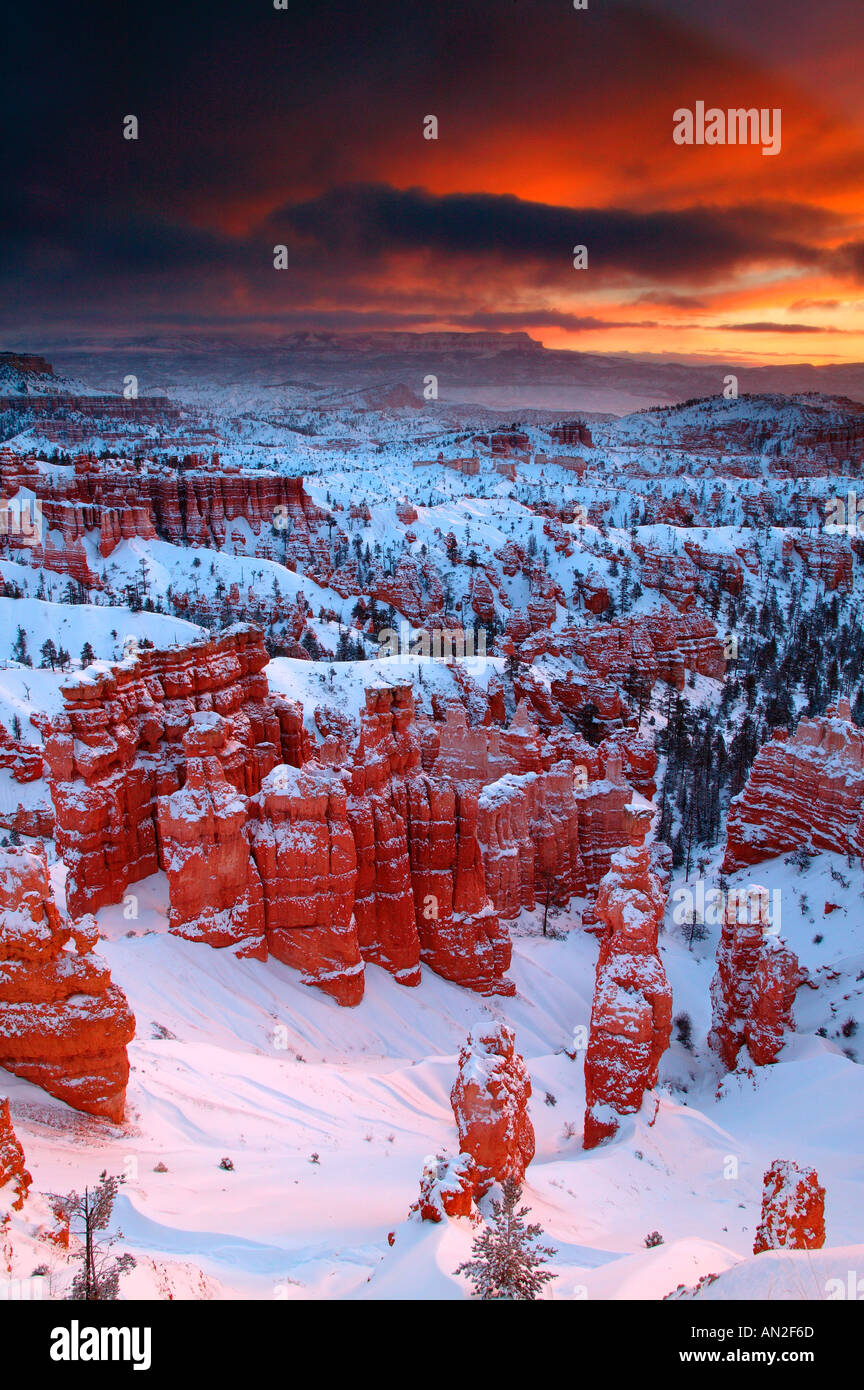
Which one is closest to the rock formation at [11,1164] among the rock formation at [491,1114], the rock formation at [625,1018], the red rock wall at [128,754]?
the rock formation at [491,1114]

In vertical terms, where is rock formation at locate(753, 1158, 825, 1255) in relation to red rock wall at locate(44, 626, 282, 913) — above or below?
below

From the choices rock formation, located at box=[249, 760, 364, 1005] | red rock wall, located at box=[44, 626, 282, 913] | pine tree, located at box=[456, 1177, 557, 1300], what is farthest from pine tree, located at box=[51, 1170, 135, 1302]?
red rock wall, located at box=[44, 626, 282, 913]

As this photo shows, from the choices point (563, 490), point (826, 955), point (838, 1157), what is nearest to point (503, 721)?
point (826, 955)

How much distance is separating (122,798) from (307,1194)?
12.1 m

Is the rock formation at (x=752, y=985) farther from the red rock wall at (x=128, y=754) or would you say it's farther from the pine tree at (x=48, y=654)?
the pine tree at (x=48, y=654)

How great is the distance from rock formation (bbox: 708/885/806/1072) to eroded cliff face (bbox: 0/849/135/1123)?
46.7 feet

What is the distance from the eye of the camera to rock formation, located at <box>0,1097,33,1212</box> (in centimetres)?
852

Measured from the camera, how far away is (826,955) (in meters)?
24.1

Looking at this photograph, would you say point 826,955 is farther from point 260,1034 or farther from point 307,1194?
point 307,1194

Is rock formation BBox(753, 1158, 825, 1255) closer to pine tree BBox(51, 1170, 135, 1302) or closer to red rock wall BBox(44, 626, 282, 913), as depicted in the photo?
pine tree BBox(51, 1170, 135, 1302)

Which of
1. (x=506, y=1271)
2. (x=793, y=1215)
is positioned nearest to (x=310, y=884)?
(x=793, y=1215)

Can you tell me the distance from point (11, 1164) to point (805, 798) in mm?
28962

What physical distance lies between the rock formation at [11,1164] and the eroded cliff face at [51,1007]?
107 inches

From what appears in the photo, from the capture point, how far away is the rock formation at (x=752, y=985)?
62.5 ft
